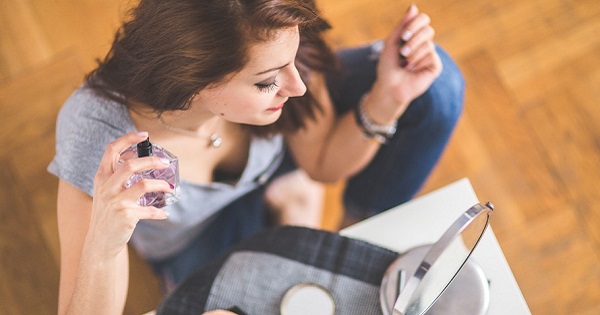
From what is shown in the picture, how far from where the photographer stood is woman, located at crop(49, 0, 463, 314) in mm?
738

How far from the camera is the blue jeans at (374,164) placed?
1050 mm

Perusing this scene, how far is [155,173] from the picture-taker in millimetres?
797

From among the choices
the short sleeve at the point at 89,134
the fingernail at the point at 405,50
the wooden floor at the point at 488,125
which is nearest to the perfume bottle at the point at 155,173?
the short sleeve at the point at 89,134

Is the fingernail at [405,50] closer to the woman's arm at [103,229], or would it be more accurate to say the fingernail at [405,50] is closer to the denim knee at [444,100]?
the denim knee at [444,100]

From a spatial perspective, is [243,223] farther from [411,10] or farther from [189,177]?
[411,10]

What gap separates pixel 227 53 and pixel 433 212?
38cm

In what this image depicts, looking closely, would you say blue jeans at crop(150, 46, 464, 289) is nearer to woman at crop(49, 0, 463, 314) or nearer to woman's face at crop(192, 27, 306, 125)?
woman at crop(49, 0, 463, 314)

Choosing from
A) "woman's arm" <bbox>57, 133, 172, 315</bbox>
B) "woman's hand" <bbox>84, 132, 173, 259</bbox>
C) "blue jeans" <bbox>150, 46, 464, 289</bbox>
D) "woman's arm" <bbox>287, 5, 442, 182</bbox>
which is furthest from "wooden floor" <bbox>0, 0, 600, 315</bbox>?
"woman's hand" <bbox>84, 132, 173, 259</bbox>

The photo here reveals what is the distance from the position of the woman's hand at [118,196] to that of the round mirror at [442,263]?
0.28 m

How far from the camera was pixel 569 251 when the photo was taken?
142cm

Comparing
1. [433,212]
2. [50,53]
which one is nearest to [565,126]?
[433,212]

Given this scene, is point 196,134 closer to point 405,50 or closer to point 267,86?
point 267,86

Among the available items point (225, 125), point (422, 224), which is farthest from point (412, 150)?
point (225, 125)

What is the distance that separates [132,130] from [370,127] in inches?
14.3
